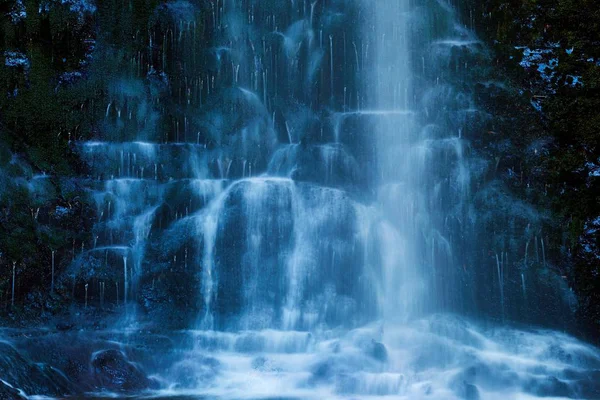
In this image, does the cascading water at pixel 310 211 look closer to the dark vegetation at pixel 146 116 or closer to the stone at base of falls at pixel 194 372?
the stone at base of falls at pixel 194 372

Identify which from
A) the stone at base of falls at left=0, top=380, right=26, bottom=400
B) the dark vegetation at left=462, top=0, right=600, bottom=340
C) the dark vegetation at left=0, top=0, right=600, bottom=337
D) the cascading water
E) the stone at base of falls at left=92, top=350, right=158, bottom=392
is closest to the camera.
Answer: the stone at base of falls at left=0, top=380, right=26, bottom=400

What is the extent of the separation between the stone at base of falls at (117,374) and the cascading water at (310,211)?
35 cm

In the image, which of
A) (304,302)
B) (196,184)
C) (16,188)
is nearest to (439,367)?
(304,302)

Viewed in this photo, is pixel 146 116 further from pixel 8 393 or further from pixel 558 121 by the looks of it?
pixel 558 121

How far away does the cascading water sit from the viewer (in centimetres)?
1373

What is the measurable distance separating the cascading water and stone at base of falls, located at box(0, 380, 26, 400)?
257 centimetres

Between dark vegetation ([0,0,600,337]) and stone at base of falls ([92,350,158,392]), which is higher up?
dark vegetation ([0,0,600,337])

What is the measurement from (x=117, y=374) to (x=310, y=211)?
5613mm

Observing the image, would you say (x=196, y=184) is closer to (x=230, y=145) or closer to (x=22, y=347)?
(x=230, y=145)

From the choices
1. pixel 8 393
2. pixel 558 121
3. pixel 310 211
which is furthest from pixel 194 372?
pixel 558 121

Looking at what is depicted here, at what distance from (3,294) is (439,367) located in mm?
9321

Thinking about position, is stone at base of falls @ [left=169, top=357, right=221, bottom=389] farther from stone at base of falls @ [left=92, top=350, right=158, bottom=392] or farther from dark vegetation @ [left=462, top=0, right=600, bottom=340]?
dark vegetation @ [left=462, top=0, right=600, bottom=340]

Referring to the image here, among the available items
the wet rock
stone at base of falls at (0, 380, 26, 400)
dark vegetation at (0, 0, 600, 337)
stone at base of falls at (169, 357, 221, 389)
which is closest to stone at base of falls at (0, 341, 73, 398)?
stone at base of falls at (0, 380, 26, 400)

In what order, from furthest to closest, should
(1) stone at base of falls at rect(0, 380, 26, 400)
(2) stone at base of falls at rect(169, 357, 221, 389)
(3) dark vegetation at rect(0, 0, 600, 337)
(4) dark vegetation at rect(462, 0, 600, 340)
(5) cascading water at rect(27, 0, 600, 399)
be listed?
(4) dark vegetation at rect(462, 0, 600, 340) < (3) dark vegetation at rect(0, 0, 600, 337) < (5) cascading water at rect(27, 0, 600, 399) < (2) stone at base of falls at rect(169, 357, 221, 389) < (1) stone at base of falls at rect(0, 380, 26, 400)
